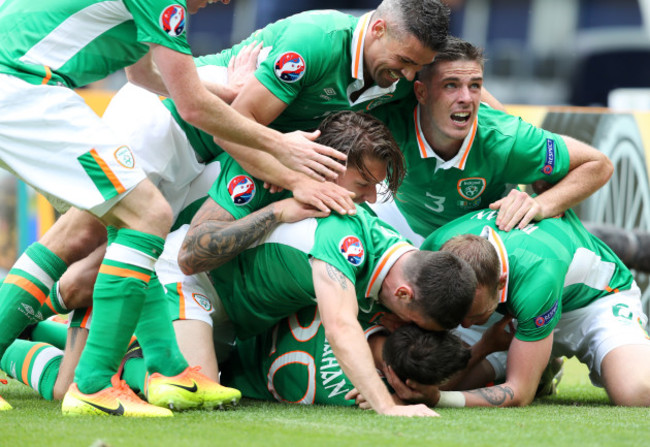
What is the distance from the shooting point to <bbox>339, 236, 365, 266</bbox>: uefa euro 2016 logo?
151 inches

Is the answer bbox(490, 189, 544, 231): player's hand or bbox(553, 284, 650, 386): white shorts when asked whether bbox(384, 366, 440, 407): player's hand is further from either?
bbox(553, 284, 650, 386): white shorts

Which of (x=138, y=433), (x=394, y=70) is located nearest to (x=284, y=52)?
(x=394, y=70)

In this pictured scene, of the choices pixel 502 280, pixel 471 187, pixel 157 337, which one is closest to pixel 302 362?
pixel 157 337

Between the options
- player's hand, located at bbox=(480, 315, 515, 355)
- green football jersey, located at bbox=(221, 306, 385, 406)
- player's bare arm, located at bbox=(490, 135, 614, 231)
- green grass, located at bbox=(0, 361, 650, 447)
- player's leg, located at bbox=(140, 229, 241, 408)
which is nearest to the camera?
green grass, located at bbox=(0, 361, 650, 447)

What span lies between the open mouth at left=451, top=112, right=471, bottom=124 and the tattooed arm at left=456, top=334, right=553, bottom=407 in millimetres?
1153

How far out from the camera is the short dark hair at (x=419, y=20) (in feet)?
14.1

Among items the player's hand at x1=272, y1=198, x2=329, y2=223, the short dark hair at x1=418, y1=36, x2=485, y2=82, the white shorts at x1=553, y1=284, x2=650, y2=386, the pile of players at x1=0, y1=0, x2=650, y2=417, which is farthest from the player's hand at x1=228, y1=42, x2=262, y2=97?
the white shorts at x1=553, y1=284, x2=650, y2=386

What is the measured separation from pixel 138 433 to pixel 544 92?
13.6 meters

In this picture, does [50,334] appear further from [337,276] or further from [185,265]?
[337,276]

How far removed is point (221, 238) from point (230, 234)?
43mm

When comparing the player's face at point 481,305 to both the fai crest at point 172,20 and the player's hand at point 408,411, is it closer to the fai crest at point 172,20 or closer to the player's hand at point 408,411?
the player's hand at point 408,411

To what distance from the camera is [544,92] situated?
51.8 ft

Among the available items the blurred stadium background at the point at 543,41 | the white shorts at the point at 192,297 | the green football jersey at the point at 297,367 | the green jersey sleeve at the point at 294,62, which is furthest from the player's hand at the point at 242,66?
the blurred stadium background at the point at 543,41

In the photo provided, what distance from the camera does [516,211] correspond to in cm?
459
